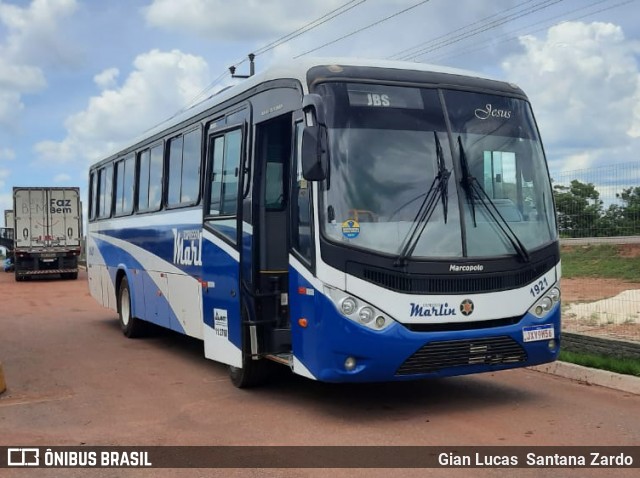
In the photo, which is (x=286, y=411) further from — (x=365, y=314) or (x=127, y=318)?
(x=127, y=318)

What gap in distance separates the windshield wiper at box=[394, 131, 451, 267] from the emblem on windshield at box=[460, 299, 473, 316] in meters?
0.69

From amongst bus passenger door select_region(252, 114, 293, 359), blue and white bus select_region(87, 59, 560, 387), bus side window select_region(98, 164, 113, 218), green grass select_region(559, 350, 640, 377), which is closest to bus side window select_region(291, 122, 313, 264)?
blue and white bus select_region(87, 59, 560, 387)

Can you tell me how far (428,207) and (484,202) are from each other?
608 millimetres

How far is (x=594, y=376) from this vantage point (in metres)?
8.47

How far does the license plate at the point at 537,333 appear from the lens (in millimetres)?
7172

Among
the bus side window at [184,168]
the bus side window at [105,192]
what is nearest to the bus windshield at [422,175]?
the bus side window at [184,168]

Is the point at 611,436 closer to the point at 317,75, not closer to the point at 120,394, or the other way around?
the point at 317,75

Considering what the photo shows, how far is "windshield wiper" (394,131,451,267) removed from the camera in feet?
21.9

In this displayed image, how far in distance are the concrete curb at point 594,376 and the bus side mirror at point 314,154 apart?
13.4 feet

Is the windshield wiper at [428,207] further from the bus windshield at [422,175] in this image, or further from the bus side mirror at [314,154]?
the bus side mirror at [314,154]

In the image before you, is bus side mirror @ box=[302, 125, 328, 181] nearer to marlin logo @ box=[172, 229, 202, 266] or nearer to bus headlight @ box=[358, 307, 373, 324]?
bus headlight @ box=[358, 307, 373, 324]

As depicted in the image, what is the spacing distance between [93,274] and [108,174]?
2419 mm

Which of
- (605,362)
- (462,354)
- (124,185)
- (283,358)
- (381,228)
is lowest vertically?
(605,362)

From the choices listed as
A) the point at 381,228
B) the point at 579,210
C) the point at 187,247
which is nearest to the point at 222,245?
the point at 187,247
